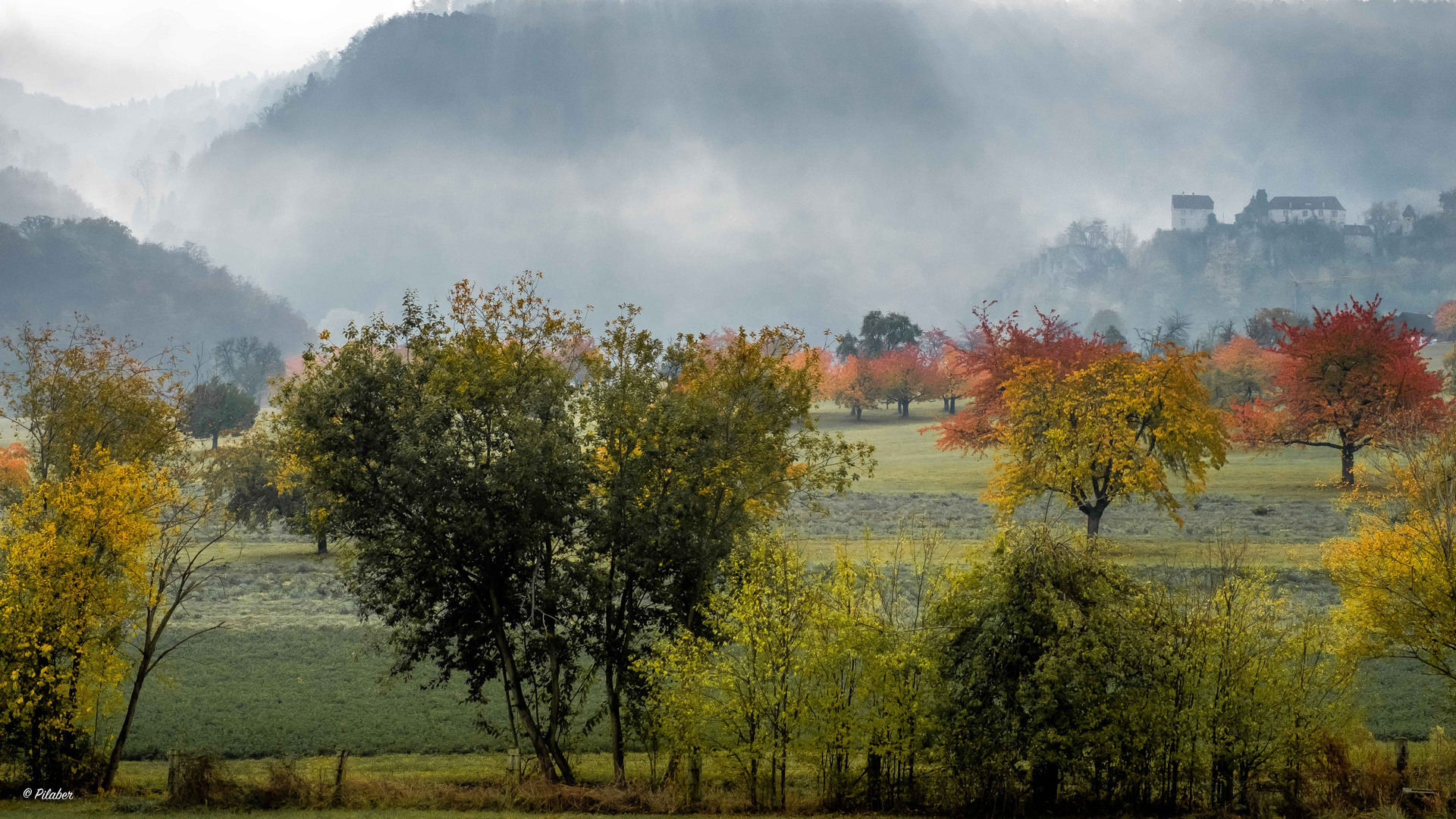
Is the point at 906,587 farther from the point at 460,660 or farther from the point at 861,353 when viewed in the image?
the point at 861,353

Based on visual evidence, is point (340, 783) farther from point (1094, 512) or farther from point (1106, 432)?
point (1094, 512)

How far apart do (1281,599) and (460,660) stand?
2330cm

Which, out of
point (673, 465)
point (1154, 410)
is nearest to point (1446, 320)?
point (1154, 410)

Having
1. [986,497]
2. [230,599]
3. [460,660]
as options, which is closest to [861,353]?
[986,497]

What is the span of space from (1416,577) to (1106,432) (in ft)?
68.3

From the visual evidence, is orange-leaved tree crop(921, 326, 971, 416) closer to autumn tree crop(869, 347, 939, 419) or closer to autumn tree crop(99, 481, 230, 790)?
autumn tree crop(869, 347, 939, 419)

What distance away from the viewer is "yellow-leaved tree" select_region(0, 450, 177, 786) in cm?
2622

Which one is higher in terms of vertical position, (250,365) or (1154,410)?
(250,365)

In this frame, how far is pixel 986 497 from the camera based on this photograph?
2127 inches

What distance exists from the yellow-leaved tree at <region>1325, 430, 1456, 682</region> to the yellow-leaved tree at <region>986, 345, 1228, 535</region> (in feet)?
56.3

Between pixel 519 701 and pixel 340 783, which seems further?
pixel 519 701

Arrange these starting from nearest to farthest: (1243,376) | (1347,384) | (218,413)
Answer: (1347,384) < (218,413) < (1243,376)

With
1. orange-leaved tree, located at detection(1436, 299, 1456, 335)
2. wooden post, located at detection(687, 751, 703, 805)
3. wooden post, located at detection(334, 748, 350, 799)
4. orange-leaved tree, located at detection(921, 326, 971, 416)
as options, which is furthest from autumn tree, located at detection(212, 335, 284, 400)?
orange-leaved tree, located at detection(1436, 299, 1456, 335)

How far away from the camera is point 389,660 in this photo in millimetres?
41219
